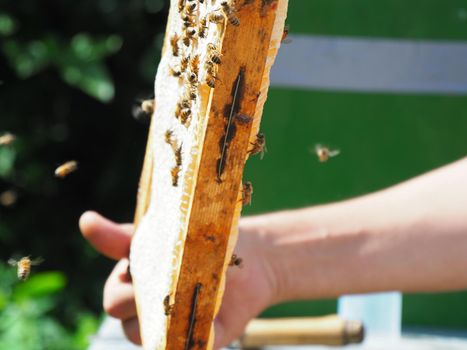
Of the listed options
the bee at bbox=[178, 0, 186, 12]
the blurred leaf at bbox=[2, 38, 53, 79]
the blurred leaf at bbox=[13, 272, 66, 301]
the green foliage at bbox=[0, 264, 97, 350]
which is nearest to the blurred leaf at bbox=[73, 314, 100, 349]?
the green foliage at bbox=[0, 264, 97, 350]

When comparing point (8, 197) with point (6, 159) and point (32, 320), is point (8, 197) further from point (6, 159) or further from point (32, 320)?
point (32, 320)

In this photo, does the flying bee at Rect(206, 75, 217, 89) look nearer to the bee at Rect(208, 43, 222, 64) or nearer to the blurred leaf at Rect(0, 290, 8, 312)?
the bee at Rect(208, 43, 222, 64)

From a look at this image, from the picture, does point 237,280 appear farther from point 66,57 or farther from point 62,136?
point 62,136

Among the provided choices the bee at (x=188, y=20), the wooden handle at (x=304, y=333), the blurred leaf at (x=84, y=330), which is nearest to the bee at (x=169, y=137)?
the bee at (x=188, y=20)

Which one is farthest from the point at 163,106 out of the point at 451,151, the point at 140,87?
the point at 140,87

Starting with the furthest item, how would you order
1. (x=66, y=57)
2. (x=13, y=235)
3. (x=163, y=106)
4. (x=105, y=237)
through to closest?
(x=13, y=235) < (x=66, y=57) < (x=105, y=237) < (x=163, y=106)

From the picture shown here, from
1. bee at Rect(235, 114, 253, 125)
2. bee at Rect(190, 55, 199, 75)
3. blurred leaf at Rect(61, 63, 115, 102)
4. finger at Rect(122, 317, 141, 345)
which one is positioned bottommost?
finger at Rect(122, 317, 141, 345)

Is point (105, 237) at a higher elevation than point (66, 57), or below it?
below
